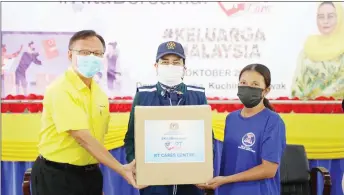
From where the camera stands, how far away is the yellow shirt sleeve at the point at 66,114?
229 centimetres

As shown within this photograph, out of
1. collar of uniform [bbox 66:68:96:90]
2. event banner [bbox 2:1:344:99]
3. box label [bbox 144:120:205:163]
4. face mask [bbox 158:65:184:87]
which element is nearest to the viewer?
box label [bbox 144:120:205:163]

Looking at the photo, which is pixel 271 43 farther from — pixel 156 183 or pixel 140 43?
pixel 156 183

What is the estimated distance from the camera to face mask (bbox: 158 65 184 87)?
251 centimetres

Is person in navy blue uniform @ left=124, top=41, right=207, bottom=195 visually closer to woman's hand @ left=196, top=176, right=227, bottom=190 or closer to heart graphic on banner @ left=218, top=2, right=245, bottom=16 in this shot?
woman's hand @ left=196, top=176, right=227, bottom=190

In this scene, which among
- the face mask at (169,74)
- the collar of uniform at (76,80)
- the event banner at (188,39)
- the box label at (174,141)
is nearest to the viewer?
the box label at (174,141)

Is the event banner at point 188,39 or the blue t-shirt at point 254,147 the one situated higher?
the event banner at point 188,39

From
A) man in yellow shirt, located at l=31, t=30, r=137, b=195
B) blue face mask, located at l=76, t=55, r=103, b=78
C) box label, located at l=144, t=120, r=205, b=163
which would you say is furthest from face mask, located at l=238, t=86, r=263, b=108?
blue face mask, located at l=76, t=55, r=103, b=78

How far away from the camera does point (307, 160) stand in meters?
3.42

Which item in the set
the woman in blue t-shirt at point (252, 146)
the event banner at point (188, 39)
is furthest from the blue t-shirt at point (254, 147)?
the event banner at point (188, 39)

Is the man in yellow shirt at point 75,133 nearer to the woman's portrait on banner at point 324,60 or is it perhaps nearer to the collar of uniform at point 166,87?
the collar of uniform at point 166,87

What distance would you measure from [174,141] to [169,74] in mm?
447

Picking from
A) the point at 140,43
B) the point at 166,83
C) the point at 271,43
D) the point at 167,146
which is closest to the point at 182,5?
the point at 140,43

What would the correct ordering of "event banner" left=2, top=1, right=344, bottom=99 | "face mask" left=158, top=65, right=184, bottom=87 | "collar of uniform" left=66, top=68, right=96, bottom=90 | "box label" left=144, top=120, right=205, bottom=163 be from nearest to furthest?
"box label" left=144, top=120, right=205, bottom=163, "collar of uniform" left=66, top=68, right=96, bottom=90, "face mask" left=158, top=65, right=184, bottom=87, "event banner" left=2, top=1, right=344, bottom=99

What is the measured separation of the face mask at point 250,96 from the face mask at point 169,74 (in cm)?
38
